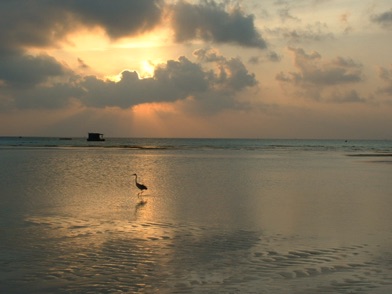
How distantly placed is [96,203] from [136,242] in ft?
26.1

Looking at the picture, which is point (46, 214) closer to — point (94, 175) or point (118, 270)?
point (118, 270)

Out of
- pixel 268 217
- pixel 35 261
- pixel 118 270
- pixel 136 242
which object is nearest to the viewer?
pixel 118 270

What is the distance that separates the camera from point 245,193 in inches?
995

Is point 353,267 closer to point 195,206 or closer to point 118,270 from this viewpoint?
point 118,270

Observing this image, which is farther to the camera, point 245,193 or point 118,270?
point 245,193

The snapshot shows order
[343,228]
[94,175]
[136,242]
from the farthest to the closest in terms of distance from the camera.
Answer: [94,175], [343,228], [136,242]

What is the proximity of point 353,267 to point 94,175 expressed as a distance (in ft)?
85.7

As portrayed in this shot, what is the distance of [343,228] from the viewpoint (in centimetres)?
→ 1582

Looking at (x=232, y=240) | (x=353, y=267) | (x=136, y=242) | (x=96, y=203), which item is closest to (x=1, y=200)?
(x=96, y=203)

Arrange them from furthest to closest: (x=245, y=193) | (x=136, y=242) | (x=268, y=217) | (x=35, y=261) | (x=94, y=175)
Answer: (x=94, y=175), (x=245, y=193), (x=268, y=217), (x=136, y=242), (x=35, y=261)

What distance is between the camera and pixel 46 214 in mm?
18172

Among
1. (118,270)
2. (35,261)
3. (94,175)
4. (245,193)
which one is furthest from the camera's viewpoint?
(94,175)

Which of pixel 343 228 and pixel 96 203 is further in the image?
pixel 96 203

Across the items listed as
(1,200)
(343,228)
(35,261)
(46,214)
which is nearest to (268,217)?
(343,228)
